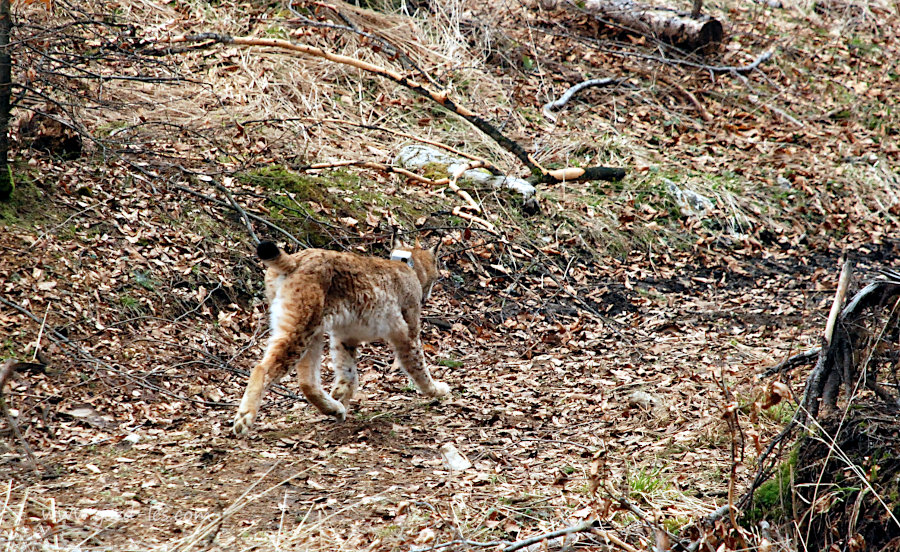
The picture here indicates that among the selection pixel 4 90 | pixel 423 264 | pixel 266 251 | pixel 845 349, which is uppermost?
pixel 4 90

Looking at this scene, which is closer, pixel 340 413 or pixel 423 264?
pixel 340 413

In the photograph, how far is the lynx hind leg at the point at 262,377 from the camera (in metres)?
5.27

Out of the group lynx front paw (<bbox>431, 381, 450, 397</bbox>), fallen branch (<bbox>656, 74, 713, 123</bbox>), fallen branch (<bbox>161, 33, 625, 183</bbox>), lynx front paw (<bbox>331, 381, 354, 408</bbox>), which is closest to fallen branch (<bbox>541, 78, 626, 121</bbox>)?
fallen branch (<bbox>656, 74, 713, 123</bbox>)

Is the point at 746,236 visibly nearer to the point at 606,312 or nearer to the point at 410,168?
the point at 606,312

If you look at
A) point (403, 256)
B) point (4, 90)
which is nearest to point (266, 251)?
point (403, 256)

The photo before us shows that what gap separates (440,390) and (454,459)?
116 centimetres

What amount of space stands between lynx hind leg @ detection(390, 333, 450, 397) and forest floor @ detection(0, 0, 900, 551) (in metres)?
0.17

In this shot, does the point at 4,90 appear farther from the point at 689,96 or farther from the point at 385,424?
the point at 689,96

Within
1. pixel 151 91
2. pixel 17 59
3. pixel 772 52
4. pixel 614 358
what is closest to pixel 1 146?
pixel 17 59

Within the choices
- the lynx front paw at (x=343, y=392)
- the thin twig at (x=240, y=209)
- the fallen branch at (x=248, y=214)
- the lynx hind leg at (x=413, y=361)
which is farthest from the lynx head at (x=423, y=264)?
the thin twig at (x=240, y=209)

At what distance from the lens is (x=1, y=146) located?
7.01 m

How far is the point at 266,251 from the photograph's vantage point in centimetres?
532

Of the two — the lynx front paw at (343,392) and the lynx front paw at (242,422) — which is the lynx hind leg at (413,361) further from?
the lynx front paw at (242,422)

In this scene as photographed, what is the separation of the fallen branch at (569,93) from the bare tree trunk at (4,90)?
25.1ft
